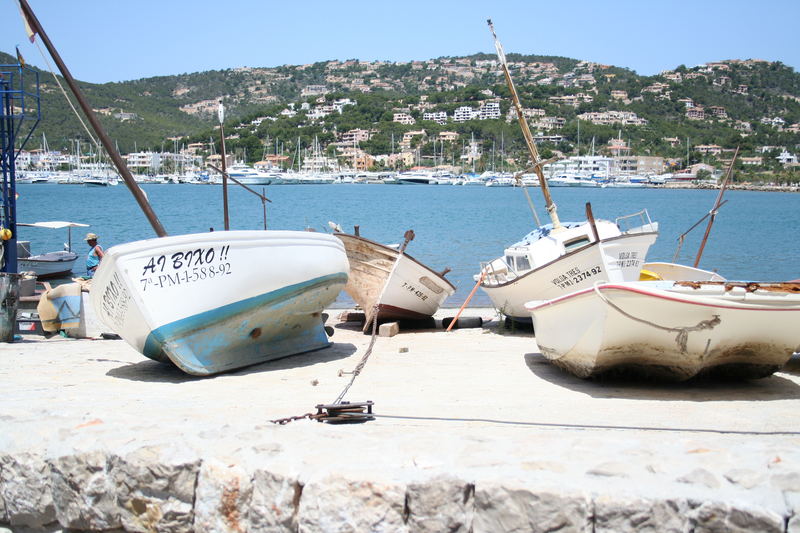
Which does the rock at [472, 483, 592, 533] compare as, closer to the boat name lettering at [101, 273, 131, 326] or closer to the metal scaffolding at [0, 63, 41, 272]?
the boat name lettering at [101, 273, 131, 326]

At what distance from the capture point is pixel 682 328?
702cm

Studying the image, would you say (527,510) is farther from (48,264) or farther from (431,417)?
(48,264)

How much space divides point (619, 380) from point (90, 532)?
5182 millimetres

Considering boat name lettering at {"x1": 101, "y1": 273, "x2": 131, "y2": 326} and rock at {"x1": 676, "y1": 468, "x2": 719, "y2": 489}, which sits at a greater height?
boat name lettering at {"x1": 101, "y1": 273, "x2": 131, "y2": 326}

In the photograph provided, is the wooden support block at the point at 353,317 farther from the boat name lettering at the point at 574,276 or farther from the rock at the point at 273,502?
the rock at the point at 273,502

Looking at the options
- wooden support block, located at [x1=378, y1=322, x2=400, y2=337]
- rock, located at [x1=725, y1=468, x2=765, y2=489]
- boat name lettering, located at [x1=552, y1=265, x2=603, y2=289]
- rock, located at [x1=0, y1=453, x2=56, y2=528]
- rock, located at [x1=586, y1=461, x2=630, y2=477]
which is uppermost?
boat name lettering, located at [x1=552, y1=265, x2=603, y2=289]

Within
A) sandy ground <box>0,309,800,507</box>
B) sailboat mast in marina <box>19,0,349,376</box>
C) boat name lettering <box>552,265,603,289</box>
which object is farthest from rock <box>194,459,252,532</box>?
boat name lettering <box>552,265,603,289</box>

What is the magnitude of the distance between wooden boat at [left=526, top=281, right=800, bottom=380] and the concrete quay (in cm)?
50

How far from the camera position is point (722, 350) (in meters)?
7.18

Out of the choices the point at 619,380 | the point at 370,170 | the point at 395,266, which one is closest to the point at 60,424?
the point at 619,380

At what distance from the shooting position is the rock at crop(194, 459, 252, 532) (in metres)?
4.39

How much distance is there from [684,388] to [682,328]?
86cm

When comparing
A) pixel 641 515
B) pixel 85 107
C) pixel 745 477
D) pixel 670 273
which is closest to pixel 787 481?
pixel 745 477

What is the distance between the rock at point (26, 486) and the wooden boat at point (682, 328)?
470 centimetres
